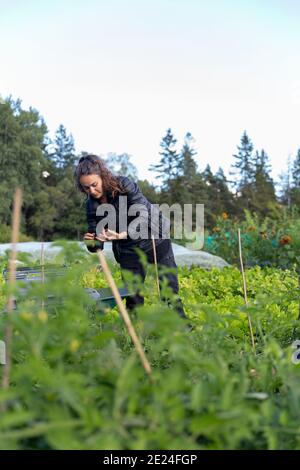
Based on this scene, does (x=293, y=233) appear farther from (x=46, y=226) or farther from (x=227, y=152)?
(x=227, y=152)

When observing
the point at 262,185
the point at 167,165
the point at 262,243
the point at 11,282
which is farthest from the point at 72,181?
the point at 11,282

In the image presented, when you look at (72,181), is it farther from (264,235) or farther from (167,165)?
(264,235)

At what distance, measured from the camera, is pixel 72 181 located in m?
36.6

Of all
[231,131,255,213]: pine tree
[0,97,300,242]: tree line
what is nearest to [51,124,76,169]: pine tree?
[0,97,300,242]: tree line

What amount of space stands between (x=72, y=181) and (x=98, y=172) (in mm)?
34047

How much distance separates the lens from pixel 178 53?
1390 centimetres

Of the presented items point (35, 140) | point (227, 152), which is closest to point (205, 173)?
point (227, 152)

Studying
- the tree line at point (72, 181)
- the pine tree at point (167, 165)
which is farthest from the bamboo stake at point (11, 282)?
the pine tree at point (167, 165)

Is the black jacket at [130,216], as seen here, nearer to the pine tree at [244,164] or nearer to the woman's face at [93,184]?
the woman's face at [93,184]

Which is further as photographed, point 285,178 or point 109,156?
point 285,178

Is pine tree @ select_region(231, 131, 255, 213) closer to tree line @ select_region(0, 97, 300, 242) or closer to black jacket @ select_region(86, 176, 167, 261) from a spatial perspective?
tree line @ select_region(0, 97, 300, 242)

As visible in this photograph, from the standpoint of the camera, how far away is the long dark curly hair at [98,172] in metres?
3.13
